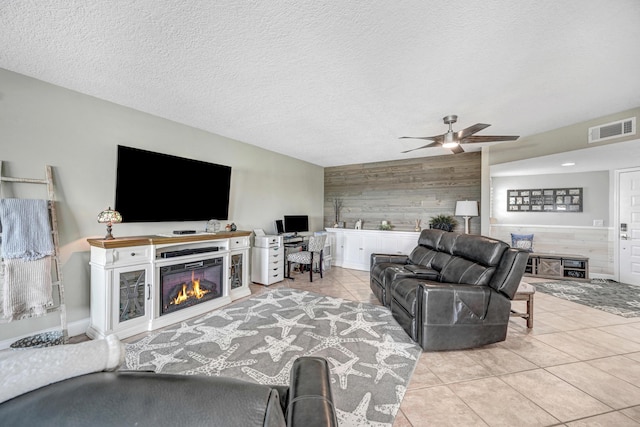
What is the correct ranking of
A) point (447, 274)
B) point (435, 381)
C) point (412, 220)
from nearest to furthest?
point (435, 381) < point (447, 274) < point (412, 220)

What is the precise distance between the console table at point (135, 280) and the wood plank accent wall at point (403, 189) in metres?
3.78

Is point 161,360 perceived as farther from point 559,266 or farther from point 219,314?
point 559,266

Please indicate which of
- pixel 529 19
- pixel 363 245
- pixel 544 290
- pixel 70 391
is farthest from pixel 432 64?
pixel 544 290

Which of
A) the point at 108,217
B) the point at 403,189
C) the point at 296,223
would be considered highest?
the point at 403,189

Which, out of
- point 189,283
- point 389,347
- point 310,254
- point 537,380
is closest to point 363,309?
point 389,347

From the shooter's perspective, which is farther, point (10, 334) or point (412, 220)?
point (412, 220)

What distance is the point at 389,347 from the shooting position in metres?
2.43

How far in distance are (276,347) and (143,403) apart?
213 cm

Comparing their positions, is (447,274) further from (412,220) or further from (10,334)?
(10,334)

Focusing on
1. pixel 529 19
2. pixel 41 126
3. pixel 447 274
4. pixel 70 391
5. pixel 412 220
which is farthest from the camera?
pixel 412 220

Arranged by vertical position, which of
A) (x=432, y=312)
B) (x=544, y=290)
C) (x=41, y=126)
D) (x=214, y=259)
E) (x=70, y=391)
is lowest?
(x=544, y=290)

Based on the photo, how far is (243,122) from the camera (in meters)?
3.47

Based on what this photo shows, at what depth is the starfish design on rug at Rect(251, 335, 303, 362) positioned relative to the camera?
227 centimetres

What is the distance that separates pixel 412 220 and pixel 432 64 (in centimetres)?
394
